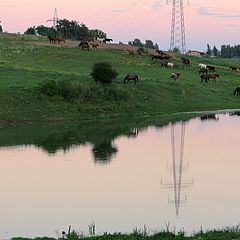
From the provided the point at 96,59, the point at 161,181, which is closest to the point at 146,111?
the point at 96,59

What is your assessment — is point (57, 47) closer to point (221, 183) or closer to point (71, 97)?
point (71, 97)

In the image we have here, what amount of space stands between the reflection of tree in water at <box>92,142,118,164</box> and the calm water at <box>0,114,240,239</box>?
0.05 meters

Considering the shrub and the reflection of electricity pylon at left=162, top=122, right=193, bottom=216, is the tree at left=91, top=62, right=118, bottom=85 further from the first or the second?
the reflection of electricity pylon at left=162, top=122, right=193, bottom=216

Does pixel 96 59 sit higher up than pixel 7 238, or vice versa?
pixel 96 59

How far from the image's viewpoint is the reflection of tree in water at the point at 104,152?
26375 mm

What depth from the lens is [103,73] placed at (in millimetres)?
48625

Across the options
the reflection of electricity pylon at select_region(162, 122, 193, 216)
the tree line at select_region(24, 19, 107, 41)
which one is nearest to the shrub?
the reflection of electricity pylon at select_region(162, 122, 193, 216)

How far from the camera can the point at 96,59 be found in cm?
6956

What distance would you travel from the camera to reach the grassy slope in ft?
143

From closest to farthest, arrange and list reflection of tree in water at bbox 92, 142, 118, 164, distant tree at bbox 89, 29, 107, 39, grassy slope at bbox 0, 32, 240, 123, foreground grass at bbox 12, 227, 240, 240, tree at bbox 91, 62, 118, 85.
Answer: foreground grass at bbox 12, 227, 240, 240
reflection of tree in water at bbox 92, 142, 118, 164
grassy slope at bbox 0, 32, 240, 123
tree at bbox 91, 62, 118, 85
distant tree at bbox 89, 29, 107, 39

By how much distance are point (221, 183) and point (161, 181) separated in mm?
2168

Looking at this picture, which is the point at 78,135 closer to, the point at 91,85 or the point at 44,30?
the point at 91,85

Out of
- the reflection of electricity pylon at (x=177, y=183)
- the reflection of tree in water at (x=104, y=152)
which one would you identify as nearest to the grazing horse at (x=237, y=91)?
the reflection of tree in water at (x=104, y=152)

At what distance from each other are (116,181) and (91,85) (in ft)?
92.4
